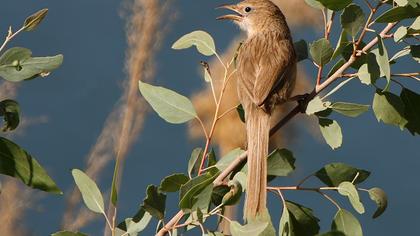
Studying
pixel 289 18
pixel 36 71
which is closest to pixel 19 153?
pixel 36 71

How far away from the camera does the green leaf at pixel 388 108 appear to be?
220 centimetres

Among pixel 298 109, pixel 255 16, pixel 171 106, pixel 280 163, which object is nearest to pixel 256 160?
pixel 280 163

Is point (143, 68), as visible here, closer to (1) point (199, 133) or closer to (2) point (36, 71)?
(1) point (199, 133)

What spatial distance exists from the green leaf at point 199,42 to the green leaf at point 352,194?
654mm

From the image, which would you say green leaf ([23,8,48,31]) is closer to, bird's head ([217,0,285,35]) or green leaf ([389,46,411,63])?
green leaf ([389,46,411,63])

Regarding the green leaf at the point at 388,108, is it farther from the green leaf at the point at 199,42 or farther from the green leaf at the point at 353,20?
the green leaf at the point at 199,42

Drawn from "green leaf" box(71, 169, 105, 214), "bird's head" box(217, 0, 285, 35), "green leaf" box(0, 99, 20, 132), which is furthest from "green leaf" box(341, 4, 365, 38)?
"bird's head" box(217, 0, 285, 35)

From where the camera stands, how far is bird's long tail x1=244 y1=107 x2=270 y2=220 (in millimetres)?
2068

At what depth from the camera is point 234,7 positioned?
379cm

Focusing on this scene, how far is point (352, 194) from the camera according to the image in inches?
81.4

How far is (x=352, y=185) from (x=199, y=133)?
1.60 meters

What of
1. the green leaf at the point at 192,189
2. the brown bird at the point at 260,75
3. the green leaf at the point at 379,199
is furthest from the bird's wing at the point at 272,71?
the green leaf at the point at 192,189

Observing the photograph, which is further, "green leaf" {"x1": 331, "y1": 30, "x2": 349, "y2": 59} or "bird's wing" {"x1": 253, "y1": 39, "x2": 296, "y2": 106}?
"bird's wing" {"x1": 253, "y1": 39, "x2": 296, "y2": 106}

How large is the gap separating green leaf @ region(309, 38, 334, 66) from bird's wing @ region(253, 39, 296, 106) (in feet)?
1.78
